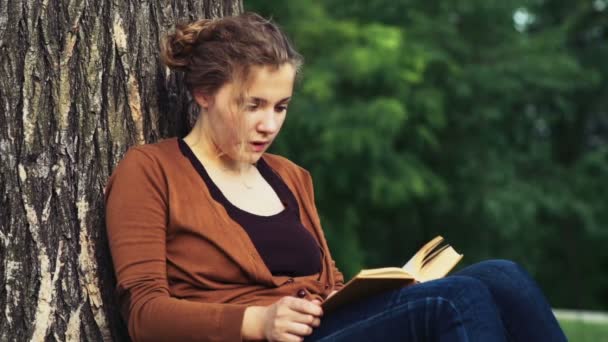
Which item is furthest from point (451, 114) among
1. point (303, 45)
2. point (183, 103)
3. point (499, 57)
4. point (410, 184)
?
point (183, 103)

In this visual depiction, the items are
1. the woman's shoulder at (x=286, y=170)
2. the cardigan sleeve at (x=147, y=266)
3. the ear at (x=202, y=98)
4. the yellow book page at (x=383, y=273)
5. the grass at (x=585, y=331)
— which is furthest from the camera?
the grass at (x=585, y=331)

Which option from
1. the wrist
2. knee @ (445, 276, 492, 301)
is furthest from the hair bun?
knee @ (445, 276, 492, 301)

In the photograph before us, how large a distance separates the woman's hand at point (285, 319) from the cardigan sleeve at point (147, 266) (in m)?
0.04

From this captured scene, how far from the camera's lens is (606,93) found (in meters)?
18.9

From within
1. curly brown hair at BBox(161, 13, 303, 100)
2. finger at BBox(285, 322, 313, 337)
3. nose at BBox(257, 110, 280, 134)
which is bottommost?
finger at BBox(285, 322, 313, 337)

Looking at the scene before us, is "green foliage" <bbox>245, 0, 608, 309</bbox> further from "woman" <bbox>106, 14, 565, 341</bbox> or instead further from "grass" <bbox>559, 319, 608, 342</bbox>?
"woman" <bbox>106, 14, 565, 341</bbox>

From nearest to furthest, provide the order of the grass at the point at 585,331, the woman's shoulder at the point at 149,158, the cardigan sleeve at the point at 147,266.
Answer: the cardigan sleeve at the point at 147,266
the woman's shoulder at the point at 149,158
the grass at the point at 585,331

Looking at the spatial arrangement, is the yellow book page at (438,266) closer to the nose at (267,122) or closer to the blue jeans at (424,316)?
the blue jeans at (424,316)

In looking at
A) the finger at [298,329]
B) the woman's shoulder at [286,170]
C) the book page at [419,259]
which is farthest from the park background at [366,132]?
the book page at [419,259]

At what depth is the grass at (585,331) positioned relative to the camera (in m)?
7.93

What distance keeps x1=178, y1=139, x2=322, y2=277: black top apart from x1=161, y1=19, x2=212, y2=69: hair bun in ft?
0.69

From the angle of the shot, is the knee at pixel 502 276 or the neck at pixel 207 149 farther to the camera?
the neck at pixel 207 149

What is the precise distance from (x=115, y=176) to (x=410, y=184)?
35.8ft

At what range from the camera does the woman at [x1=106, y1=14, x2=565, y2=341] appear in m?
2.65
